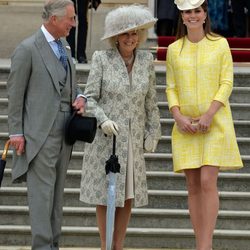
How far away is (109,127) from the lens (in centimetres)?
725

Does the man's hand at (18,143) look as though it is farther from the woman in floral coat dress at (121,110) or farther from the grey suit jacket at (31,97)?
the woman in floral coat dress at (121,110)

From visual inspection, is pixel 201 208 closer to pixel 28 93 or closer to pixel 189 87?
pixel 189 87

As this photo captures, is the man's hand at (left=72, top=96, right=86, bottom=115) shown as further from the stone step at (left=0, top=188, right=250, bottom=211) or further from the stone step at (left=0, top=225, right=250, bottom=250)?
the stone step at (left=0, top=188, right=250, bottom=211)

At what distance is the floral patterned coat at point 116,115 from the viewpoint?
744 cm

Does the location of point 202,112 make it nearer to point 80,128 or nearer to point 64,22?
point 80,128

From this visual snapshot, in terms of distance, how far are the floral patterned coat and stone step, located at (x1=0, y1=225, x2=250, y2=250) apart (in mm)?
1477

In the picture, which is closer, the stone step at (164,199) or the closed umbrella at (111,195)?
the closed umbrella at (111,195)

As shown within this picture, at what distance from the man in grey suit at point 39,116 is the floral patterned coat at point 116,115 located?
1.33 feet

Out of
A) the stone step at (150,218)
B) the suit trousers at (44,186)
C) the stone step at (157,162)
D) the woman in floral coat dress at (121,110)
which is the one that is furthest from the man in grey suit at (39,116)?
the stone step at (157,162)

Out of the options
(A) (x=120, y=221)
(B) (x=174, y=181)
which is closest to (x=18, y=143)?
(A) (x=120, y=221)

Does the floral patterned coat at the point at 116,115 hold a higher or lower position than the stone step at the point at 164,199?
higher

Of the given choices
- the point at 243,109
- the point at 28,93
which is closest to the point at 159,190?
the point at 243,109

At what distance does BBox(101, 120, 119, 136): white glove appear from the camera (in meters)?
7.25

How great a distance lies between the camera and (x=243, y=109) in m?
10.5
